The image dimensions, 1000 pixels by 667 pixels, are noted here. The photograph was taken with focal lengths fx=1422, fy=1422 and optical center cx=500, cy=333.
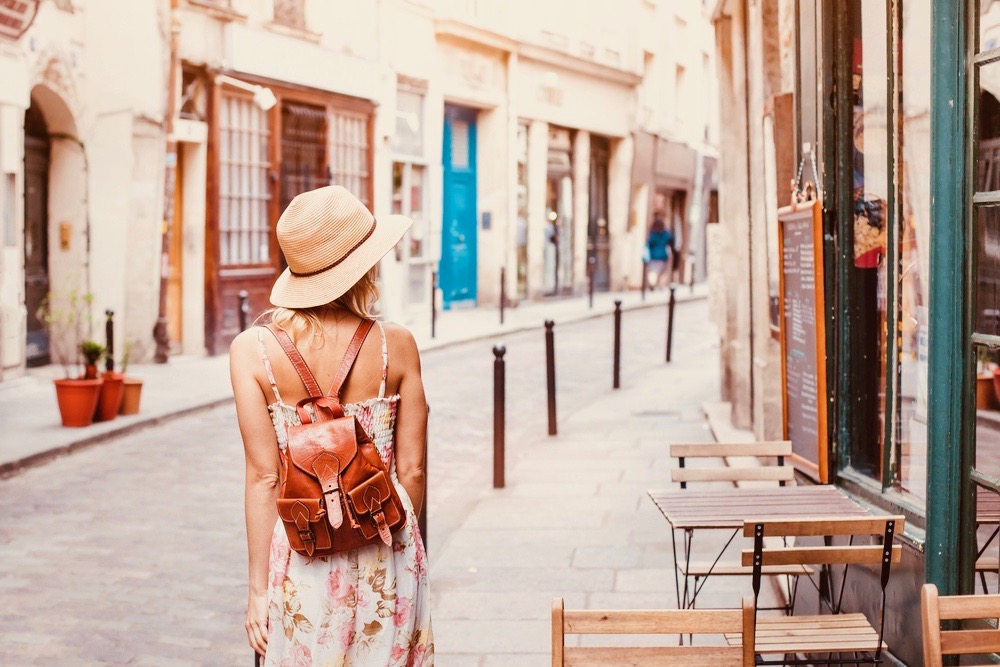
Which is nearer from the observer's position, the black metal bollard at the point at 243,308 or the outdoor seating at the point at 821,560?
the outdoor seating at the point at 821,560

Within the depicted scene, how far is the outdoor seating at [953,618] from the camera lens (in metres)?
3.19

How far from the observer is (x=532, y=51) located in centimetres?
2684

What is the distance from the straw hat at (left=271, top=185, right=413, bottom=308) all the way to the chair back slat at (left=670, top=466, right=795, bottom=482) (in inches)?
102

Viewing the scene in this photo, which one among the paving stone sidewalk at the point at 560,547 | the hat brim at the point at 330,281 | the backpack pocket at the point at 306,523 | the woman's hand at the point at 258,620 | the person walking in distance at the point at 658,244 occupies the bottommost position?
the paving stone sidewalk at the point at 560,547

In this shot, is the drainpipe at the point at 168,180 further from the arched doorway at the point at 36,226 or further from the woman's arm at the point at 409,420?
the woman's arm at the point at 409,420

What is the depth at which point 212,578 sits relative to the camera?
22.2 feet

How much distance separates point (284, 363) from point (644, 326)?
1953 cm

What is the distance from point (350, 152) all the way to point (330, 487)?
1805 centimetres

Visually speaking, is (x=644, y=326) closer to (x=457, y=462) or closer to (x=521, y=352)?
(x=521, y=352)

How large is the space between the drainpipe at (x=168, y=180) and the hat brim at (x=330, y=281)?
12931mm

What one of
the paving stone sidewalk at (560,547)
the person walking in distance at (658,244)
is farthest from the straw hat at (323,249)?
the person walking in distance at (658,244)

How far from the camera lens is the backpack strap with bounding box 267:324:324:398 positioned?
10.4 feet

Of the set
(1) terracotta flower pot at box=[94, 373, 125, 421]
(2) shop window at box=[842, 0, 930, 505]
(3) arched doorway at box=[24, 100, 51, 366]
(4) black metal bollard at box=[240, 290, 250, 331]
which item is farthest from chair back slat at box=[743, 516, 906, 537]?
(4) black metal bollard at box=[240, 290, 250, 331]

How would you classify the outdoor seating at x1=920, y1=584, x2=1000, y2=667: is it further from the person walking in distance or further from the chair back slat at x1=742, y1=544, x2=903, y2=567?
the person walking in distance
